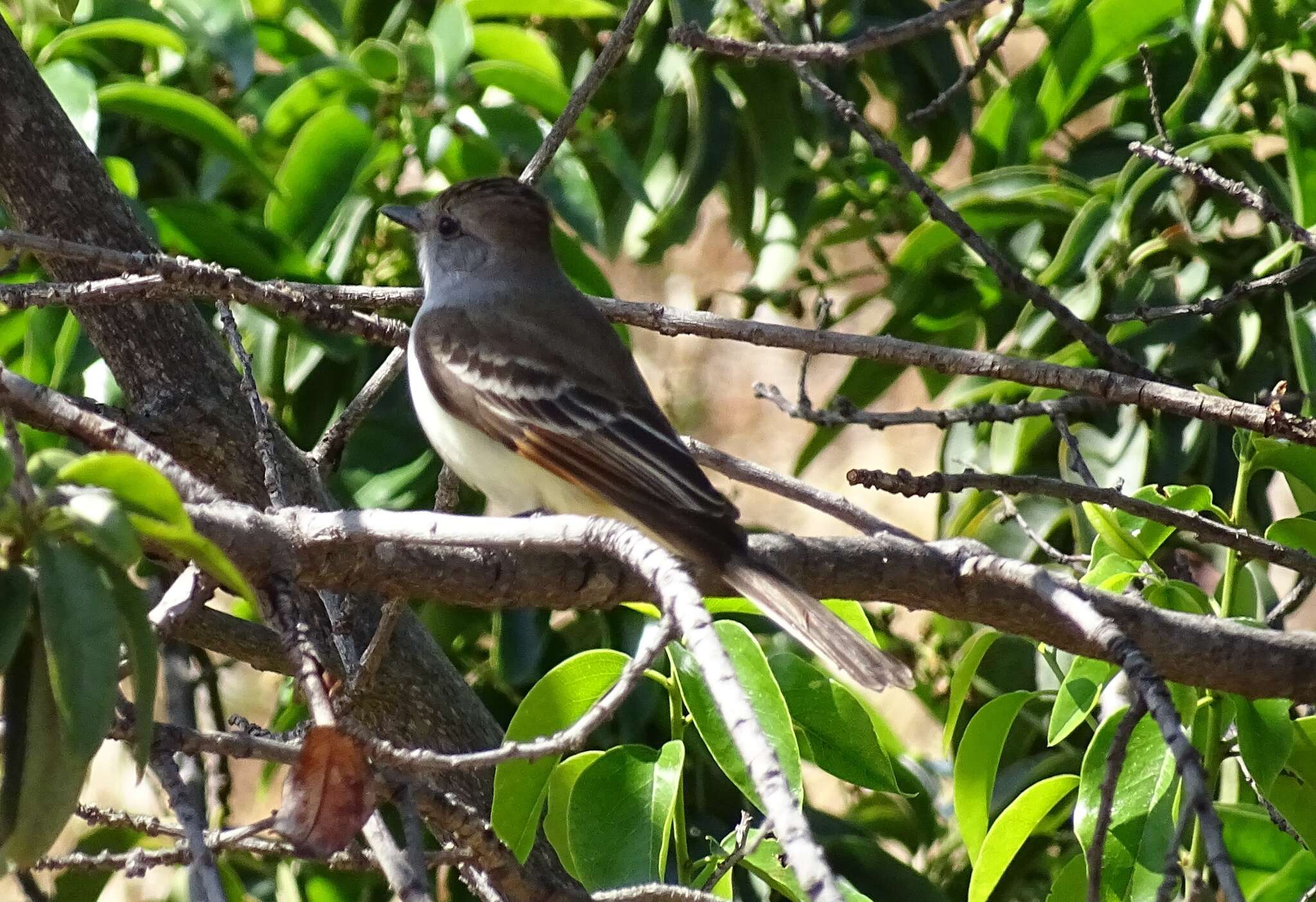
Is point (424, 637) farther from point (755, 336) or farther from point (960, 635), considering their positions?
point (960, 635)

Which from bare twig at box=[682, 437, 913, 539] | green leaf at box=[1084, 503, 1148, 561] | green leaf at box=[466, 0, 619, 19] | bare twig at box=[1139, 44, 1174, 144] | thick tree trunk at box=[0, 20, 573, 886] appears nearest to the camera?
green leaf at box=[1084, 503, 1148, 561]

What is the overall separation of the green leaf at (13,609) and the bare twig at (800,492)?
1.60 meters

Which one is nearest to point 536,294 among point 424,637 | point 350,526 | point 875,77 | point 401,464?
point 401,464

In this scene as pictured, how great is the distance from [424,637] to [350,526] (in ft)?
3.24

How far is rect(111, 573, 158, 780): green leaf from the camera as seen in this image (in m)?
1.38

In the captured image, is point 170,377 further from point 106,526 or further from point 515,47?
point 106,526

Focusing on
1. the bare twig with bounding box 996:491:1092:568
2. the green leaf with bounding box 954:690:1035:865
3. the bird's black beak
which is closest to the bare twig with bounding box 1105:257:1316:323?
the bare twig with bounding box 996:491:1092:568

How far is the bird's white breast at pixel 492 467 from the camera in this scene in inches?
143

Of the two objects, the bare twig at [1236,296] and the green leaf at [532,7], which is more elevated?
the green leaf at [532,7]

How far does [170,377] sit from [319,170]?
0.73m

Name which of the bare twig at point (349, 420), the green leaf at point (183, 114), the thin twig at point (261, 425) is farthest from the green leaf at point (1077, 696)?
the green leaf at point (183, 114)

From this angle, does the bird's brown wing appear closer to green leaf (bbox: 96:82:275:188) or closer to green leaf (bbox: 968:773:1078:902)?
green leaf (bbox: 96:82:275:188)

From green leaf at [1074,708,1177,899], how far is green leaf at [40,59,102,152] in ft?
7.70

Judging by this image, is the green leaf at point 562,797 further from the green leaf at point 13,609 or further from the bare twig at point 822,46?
the bare twig at point 822,46
